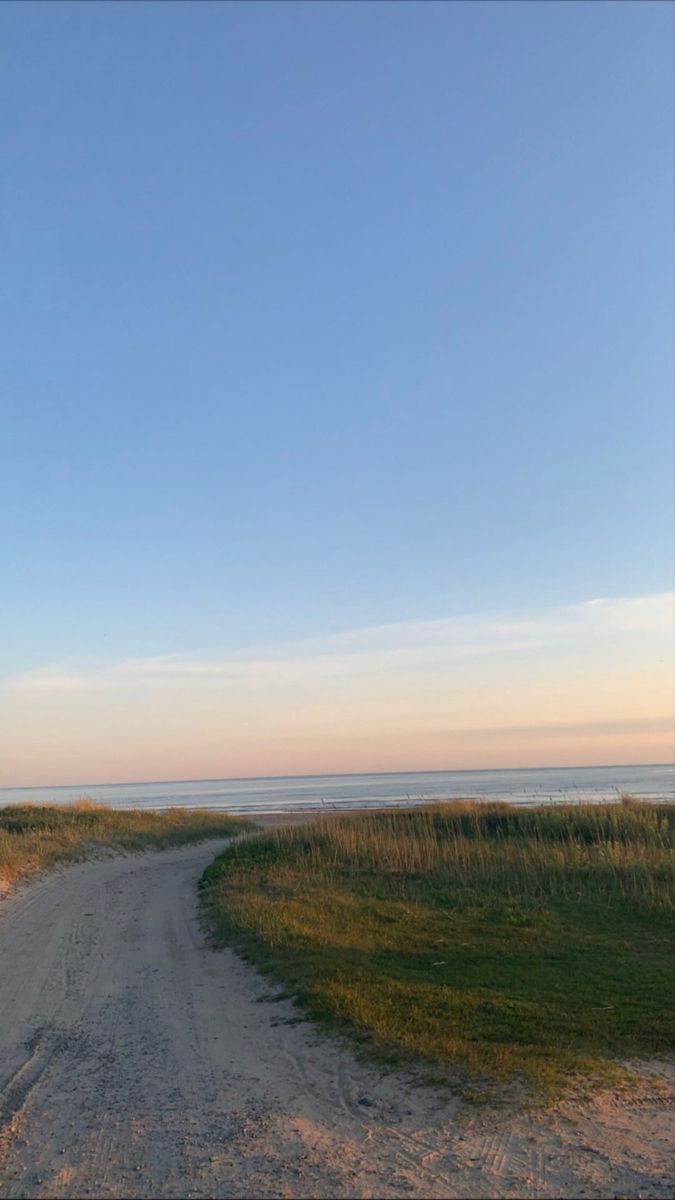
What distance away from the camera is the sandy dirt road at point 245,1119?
5.13 metres

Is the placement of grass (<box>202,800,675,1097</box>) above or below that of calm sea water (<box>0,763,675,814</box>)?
above

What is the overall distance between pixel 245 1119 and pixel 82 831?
79.8 feet

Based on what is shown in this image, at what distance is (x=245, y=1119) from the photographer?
6102mm

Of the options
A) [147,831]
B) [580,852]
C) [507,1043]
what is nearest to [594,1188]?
[507,1043]

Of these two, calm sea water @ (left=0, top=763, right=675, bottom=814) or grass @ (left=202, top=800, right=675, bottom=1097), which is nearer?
grass @ (left=202, top=800, right=675, bottom=1097)

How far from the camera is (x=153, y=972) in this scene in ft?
36.3

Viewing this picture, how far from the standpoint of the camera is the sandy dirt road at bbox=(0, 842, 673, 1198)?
5133mm

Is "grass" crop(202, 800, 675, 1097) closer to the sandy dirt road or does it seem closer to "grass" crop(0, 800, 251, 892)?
the sandy dirt road

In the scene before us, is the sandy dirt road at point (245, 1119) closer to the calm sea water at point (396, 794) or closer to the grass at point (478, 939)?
the grass at point (478, 939)

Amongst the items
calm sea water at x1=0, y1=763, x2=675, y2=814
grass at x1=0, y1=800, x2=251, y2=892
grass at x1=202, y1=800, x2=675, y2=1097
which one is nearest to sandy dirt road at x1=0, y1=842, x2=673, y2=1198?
grass at x1=202, y1=800, x2=675, y2=1097

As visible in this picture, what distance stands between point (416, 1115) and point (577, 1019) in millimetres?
2540

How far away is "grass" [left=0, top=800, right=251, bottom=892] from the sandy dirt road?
1103 centimetres

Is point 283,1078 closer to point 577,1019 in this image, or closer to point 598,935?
point 577,1019

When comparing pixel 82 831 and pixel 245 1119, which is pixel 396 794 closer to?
pixel 82 831
